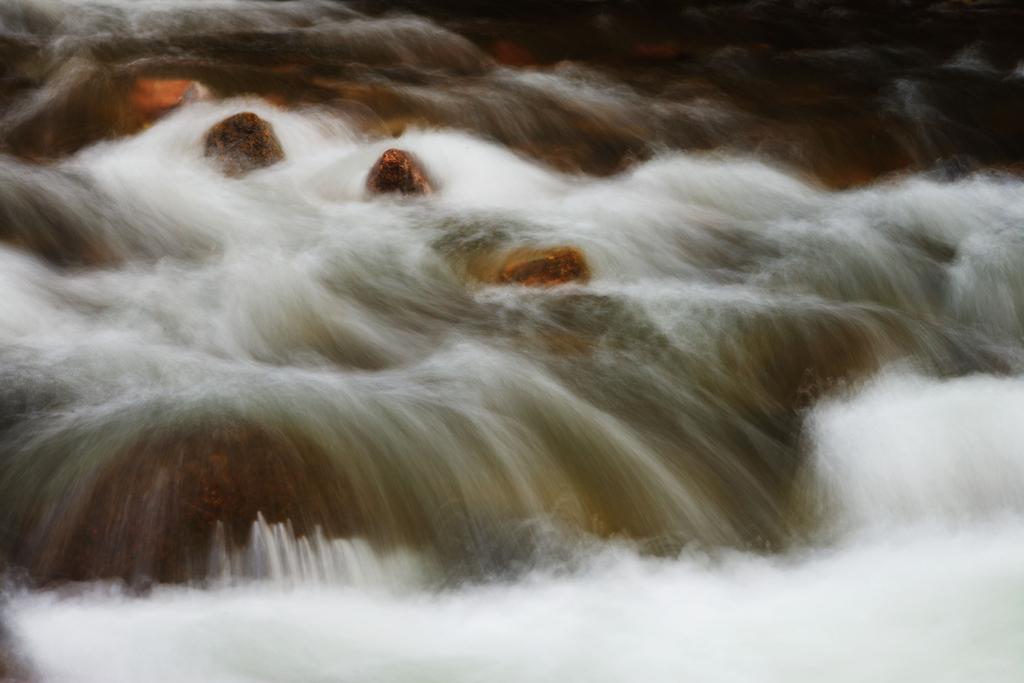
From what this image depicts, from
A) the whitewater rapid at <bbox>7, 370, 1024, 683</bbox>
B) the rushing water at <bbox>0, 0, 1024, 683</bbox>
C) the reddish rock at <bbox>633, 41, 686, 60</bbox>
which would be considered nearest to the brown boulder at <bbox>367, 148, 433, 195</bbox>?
the rushing water at <bbox>0, 0, 1024, 683</bbox>

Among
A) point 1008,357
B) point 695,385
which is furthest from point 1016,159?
point 695,385

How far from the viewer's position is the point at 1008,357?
5434mm

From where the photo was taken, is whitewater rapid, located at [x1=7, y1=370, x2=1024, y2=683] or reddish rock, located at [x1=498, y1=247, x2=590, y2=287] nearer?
whitewater rapid, located at [x1=7, y1=370, x2=1024, y2=683]

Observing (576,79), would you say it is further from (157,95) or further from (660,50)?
(157,95)

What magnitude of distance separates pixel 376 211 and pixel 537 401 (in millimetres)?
2288

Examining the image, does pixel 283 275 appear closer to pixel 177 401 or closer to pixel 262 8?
pixel 177 401

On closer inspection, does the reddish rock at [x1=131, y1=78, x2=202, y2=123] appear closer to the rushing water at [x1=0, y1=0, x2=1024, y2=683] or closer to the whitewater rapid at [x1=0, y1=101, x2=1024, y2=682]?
the rushing water at [x1=0, y1=0, x2=1024, y2=683]

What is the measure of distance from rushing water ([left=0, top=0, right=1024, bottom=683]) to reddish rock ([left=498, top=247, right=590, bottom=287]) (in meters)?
0.09

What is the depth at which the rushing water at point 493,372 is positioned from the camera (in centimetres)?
346

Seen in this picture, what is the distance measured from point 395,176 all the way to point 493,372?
220 centimetres

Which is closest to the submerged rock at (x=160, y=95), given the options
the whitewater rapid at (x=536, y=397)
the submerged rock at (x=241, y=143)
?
the whitewater rapid at (x=536, y=397)

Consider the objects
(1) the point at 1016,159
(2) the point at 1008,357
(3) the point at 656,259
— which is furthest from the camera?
(1) the point at 1016,159

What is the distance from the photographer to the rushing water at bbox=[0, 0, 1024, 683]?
11.3 ft

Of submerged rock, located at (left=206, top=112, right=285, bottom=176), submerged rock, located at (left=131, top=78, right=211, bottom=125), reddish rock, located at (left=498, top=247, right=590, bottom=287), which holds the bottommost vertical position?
reddish rock, located at (left=498, top=247, right=590, bottom=287)
